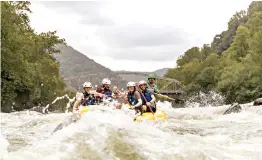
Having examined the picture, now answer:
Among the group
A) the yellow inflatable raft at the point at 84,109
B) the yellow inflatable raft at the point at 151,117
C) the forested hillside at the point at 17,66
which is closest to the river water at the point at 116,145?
the yellow inflatable raft at the point at 84,109

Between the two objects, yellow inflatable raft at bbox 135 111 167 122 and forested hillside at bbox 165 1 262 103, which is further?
forested hillside at bbox 165 1 262 103

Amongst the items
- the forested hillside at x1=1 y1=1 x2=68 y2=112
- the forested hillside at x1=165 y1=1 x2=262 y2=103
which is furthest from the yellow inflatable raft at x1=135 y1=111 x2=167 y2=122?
the forested hillside at x1=165 y1=1 x2=262 y2=103

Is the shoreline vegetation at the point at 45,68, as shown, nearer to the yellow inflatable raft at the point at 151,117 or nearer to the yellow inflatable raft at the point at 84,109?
the yellow inflatable raft at the point at 151,117

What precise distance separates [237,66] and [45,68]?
777 inches

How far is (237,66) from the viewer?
153 ft

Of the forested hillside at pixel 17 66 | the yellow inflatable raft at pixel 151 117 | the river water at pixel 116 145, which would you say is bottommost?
the river water at pixel 116 145

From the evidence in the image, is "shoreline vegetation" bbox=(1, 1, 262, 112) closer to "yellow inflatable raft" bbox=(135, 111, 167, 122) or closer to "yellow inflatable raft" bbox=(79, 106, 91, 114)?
"yellow inflatable raft" bbox=(135, 111, 167, 122)

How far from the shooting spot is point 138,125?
31.1 feet

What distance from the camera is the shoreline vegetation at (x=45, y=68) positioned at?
2845 cm

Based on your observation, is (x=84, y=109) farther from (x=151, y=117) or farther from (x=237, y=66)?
(x=237, y=66)

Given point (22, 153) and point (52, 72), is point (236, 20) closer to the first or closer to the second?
point (52, 72)

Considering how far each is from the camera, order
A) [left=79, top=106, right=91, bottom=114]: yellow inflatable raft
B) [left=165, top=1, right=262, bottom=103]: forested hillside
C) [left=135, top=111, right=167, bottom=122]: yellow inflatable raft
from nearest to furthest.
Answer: [left=79, top=106, right=91, bottom=114]: yellow inflatable raft → [left=135, top=111, right=167, bottom=122]: yellow inflatable raft → [left=165, top=1, right=262, bottom=103]: forested hillside

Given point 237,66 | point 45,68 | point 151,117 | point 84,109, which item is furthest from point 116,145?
point 237,66

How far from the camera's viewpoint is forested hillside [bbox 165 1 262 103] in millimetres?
41219
